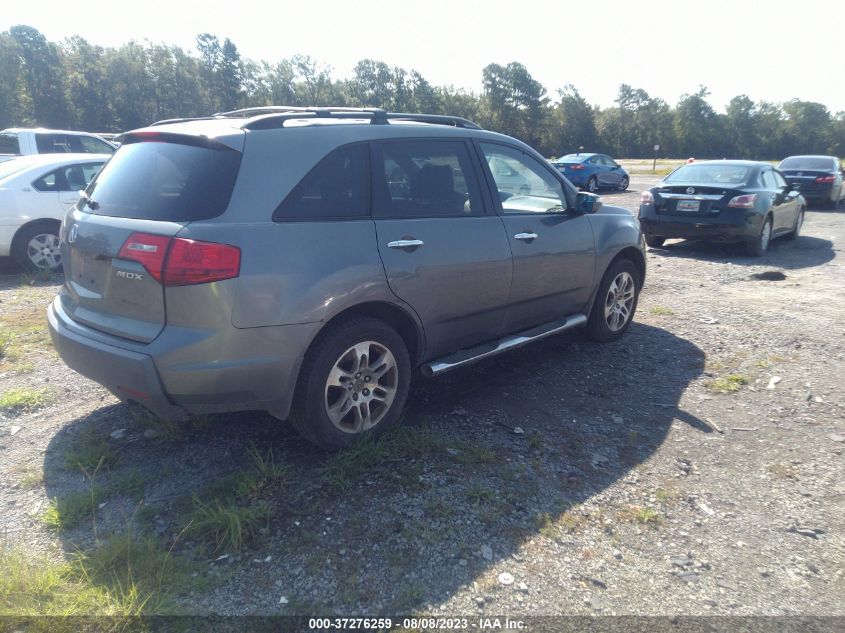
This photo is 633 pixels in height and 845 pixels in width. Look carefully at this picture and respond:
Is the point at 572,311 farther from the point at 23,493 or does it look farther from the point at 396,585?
the point at 23,493

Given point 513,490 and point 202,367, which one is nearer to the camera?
point 202,367

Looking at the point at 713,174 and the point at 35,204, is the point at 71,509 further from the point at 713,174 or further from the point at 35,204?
the point at 713,174

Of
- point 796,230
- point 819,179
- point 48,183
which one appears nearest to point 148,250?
point 48,183

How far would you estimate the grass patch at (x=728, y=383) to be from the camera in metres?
4.93

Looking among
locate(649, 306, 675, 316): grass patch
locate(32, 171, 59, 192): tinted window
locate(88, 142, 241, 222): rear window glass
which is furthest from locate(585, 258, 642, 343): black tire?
locate(32, 171, 59, 192): tinted window

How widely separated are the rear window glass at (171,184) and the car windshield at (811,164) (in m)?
20.5

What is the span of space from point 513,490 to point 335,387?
114cm

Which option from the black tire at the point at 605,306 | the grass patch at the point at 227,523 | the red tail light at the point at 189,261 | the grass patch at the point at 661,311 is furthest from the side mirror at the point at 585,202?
the grass patch at the point at 227,523

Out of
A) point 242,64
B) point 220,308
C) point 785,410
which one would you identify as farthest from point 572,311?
point 242,64

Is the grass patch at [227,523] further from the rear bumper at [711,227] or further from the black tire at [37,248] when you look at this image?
the rear bumper at [711,227]

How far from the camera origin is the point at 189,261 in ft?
9.90

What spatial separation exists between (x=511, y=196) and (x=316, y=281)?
6.50 feet

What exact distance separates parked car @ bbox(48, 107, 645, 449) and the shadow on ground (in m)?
0.40

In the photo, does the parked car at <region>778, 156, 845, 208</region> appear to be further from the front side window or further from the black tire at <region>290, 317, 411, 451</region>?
the black tire at <region>290, 317, 411, 451</region>
